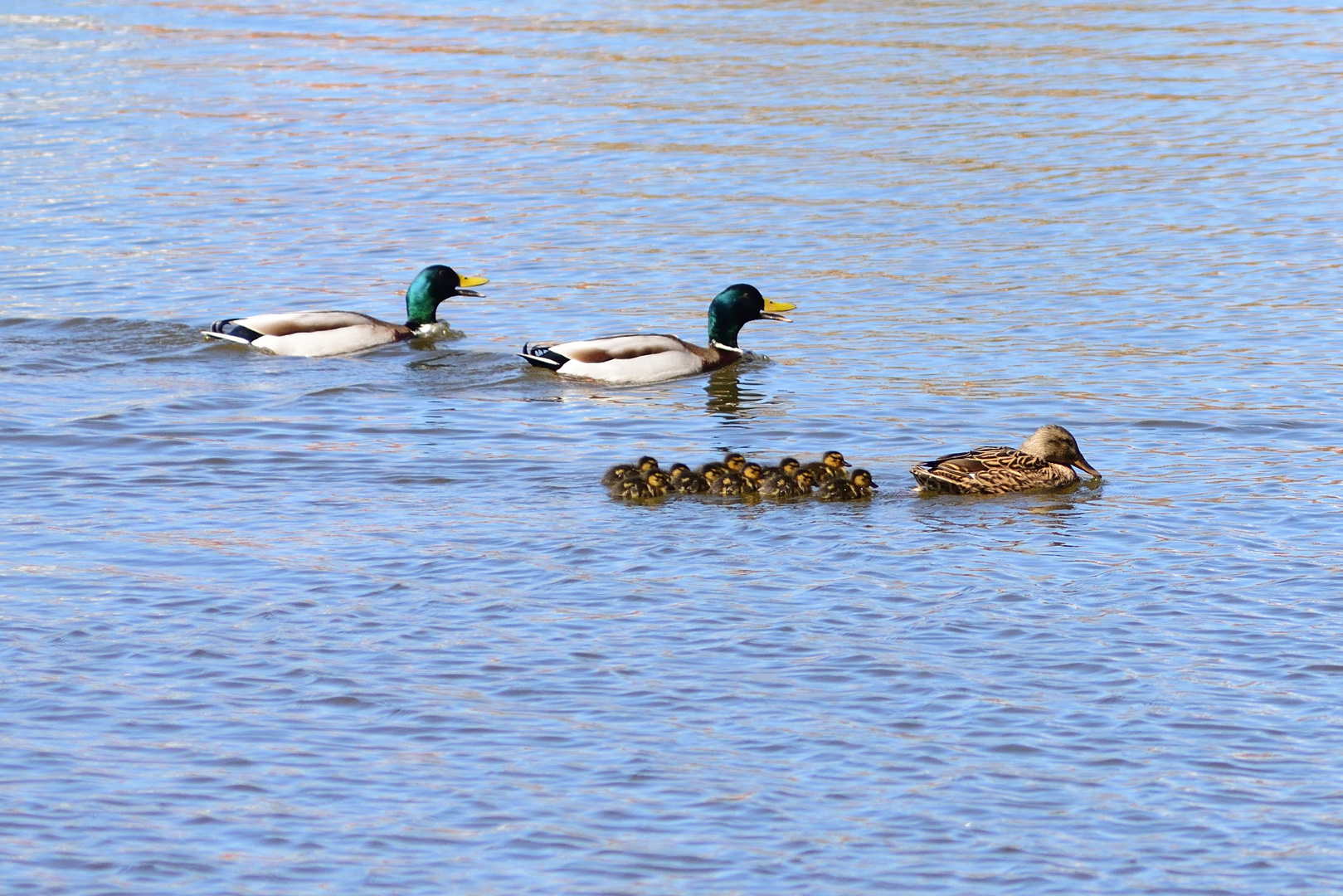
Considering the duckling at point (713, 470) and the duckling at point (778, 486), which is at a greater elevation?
the duckling at point (713, 470)

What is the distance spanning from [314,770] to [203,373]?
27.7ft

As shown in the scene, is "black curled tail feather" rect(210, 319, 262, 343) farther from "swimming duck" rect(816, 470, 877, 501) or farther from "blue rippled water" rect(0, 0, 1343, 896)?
"swimming duck" rect(816, 470, 877, 501)

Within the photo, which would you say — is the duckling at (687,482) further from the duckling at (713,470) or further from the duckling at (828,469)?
the duckling at (828,469)

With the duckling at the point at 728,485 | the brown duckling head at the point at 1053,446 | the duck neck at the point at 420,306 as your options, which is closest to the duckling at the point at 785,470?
the duckling at the point at 728,485

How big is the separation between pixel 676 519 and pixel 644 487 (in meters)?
0.34

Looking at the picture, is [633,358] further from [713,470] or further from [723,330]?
[713,470]

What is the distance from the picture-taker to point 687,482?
38.8 ft

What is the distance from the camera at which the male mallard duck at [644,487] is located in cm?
1161

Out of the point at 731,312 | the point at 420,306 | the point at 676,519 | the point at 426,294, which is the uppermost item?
the point at 426,294

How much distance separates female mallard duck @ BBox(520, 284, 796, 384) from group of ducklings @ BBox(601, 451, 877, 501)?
11.9 ft

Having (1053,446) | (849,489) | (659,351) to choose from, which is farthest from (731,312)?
(849,489)

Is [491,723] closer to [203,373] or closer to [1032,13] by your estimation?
[203,373]

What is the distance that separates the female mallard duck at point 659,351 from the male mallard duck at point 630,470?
3.60m

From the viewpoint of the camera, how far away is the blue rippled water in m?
7.31
